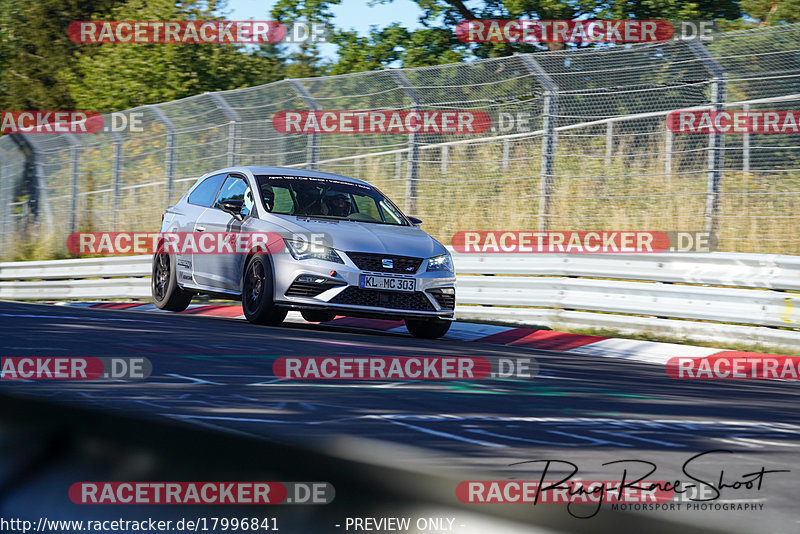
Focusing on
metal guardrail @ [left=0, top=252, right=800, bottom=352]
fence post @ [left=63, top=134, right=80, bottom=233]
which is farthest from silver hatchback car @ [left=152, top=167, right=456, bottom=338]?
fence post @ [left=63, top=134, right=80, bottom=233]

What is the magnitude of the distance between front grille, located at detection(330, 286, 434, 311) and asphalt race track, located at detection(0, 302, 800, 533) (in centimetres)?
95

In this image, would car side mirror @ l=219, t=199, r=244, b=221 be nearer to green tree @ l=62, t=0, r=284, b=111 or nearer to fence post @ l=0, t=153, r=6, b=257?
fence post @ l=0, t=153, r=6, b=257

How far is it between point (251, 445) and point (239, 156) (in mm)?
14715

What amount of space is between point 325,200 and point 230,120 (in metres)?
6.83

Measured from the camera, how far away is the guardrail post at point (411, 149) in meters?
Answer: 14.4

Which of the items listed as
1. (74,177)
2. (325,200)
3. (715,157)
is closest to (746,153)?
(715,157)

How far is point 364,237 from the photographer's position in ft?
33.0

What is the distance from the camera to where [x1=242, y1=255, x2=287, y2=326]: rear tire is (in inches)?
394

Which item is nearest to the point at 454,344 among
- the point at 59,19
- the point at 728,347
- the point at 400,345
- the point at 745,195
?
the point at 400,345

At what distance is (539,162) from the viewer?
42.5ft

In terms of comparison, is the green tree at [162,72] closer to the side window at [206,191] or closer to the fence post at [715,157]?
the side window at [206,191]

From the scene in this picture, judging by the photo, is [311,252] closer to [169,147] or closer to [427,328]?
[427,328]

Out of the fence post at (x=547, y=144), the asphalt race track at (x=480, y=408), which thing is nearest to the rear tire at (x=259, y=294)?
the asphalt race track at (x=480, y=408)

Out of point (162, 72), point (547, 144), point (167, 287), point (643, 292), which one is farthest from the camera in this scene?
point (162, 72)
